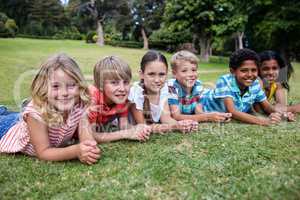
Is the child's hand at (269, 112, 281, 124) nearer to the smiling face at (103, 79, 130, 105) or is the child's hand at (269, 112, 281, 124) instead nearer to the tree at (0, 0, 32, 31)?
the smiling face at (103, 79, 130, 105)

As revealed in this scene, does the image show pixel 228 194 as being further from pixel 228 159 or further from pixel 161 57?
pixel 161 57

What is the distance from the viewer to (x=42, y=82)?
3555 millimetres

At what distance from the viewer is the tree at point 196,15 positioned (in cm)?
3062

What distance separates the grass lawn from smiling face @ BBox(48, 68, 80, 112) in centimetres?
56

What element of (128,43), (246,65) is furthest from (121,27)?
(246,65)

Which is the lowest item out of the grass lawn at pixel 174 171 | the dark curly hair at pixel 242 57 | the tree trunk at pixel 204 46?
the grass lawn at pixel 174 171

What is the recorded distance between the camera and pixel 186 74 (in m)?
5.25

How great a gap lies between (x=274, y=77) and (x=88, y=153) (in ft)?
12.9

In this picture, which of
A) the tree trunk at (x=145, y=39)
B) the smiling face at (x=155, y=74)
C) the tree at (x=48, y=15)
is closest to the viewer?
the smiling face at (x=155, y=74)

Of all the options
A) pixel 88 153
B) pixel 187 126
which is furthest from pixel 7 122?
pixel 187 126

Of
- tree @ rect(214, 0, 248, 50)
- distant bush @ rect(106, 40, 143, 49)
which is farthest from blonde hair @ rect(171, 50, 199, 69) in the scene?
distant bush @ rect(106, 40, 143, 49)

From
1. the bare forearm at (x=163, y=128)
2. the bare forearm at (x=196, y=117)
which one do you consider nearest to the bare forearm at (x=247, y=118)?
the bare forearm at (x=196, y=117)

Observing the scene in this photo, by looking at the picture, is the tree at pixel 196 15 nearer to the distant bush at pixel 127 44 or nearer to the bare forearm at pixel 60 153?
the distant bush at pixel 127 44

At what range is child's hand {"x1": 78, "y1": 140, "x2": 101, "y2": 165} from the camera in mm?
3227
